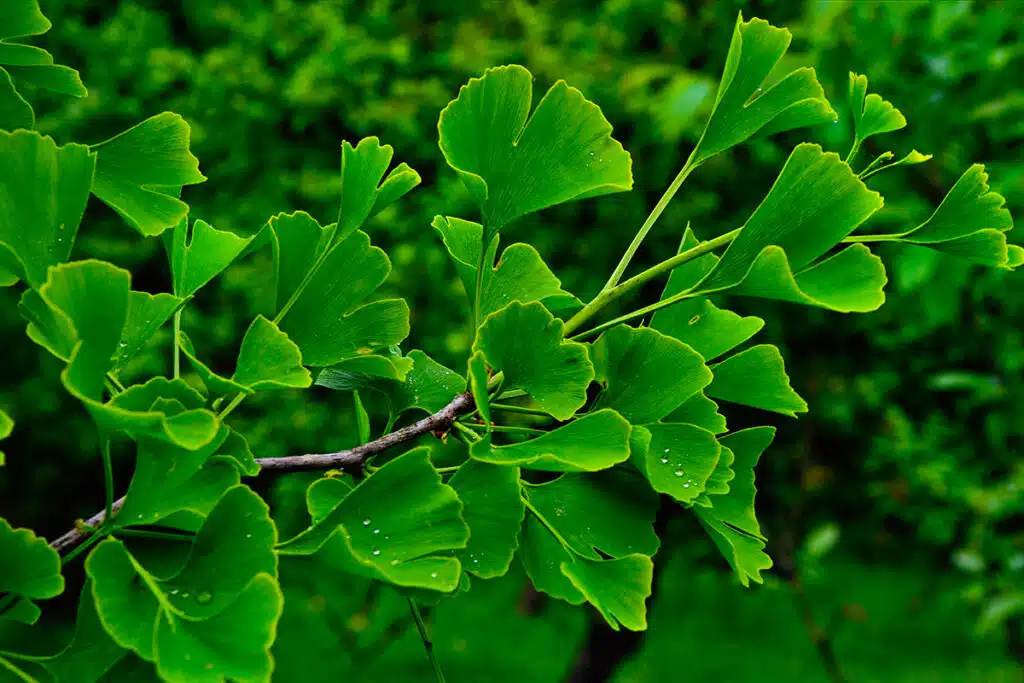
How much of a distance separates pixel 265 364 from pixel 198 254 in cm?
10

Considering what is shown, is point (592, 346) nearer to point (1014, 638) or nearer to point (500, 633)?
point (1014, 638)

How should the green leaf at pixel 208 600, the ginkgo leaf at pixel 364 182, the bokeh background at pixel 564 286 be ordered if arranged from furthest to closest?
the bokeh background at pixel 564 286 < the ginkgo leaf at pixel 364 182 < the green leaf at pixel 208 600

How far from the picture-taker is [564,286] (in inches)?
92.6

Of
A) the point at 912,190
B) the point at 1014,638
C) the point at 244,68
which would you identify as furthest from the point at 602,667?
the point at 244,68

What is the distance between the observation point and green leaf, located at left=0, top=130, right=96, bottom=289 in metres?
0.34

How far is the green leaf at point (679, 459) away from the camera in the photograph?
0.37 metres

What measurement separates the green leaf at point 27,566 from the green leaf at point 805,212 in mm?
255

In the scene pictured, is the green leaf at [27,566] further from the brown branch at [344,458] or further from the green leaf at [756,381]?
the green leaf at [756,381]

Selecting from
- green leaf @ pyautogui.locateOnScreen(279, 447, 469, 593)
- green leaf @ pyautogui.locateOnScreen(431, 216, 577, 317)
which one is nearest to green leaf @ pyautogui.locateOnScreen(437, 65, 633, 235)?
green leaf @ pyautogui.locateOnScreen(431, 216, 577, 317)

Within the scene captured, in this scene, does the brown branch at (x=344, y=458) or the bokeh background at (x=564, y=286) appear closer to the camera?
the brown branch at (x=344, y=458)

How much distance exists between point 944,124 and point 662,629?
198 centimetres

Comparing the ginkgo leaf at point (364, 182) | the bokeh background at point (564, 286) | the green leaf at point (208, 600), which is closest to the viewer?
the green leaf at point (208, 600)

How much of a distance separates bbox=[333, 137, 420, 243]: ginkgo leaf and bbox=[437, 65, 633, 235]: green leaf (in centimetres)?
2

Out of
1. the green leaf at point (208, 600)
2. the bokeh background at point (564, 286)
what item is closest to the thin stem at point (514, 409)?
the green leaf at point (208, 600)
